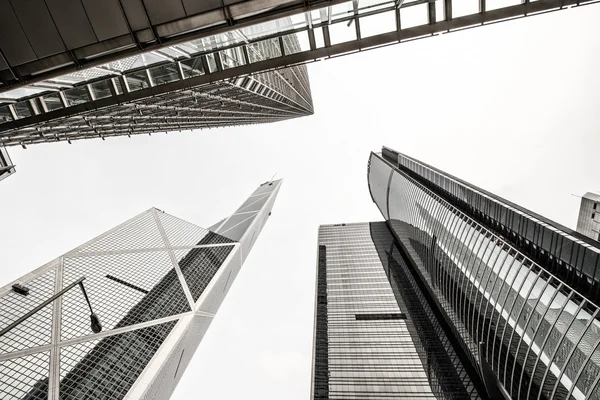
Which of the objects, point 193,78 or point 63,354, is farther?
point 63,354

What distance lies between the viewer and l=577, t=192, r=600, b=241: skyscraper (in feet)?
275

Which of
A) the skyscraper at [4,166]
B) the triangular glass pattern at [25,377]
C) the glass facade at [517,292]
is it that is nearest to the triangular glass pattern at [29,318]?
the triangular glass pattern at [25,377]

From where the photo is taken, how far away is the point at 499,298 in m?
48.1

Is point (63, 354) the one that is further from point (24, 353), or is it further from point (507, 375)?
point (507, 375)

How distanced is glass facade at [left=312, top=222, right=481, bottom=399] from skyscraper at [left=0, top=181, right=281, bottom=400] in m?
34.6

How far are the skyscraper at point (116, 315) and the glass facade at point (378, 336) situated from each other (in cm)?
3456

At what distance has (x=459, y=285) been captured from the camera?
2451 inches

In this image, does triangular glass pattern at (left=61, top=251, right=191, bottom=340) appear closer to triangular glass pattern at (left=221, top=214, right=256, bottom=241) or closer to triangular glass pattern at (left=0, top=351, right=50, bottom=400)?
triangular glass pattern at (left=0, top=351, right=50, bottom=400)

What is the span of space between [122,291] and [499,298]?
2677 inches

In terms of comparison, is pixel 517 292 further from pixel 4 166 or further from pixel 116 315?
pixel 116 315

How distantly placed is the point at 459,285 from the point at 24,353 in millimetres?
71120

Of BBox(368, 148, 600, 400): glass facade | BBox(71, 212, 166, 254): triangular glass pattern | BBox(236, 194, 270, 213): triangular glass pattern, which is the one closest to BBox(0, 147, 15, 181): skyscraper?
BBox(368, 148, 600, 400): glass facade

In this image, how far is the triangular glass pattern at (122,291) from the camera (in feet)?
183

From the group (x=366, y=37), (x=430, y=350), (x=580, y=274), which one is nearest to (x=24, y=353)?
(x=366, y=37)
